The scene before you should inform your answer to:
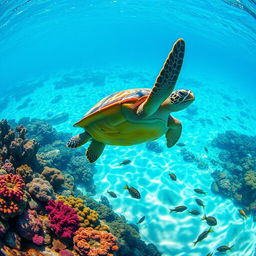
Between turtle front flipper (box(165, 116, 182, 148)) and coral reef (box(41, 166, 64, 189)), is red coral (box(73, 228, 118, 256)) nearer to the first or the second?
coral reef (box(41, 166, 64, 189))

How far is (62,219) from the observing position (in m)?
3.68

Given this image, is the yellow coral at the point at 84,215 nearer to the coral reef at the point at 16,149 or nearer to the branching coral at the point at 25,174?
the branching coral at the point at 25,174

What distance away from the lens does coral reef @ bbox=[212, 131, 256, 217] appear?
9336mm

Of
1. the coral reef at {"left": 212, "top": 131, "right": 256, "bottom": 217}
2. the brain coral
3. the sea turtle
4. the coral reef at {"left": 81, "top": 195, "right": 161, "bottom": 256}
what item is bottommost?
the coral reef at {"left": 212, "top": 131, "right": 256, "bottom": 217}

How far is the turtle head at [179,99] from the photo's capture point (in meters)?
3.58

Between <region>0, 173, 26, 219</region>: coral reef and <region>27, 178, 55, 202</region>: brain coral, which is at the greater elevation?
<region>0, 173, 26, 219</region>: coral reef

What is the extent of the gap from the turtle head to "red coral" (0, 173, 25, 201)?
2852 mm

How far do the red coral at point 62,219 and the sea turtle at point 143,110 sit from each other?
1.77m

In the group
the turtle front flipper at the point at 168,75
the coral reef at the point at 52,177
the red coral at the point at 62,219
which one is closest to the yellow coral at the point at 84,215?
the red coral at the point at 62,219

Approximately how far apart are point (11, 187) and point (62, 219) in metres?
1.08

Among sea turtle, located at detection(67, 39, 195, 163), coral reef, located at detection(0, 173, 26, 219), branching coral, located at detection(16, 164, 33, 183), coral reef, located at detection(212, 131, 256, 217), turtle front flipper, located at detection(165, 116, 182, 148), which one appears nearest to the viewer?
coral reef, located at detection(0, 173, 26, 219)

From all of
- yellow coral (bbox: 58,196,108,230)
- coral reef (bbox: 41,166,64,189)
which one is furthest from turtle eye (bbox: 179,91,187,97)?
coral reef (bbox: 41,166,64,189)

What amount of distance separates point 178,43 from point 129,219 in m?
7.27

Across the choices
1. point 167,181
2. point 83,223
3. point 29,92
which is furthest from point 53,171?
point 29,92
